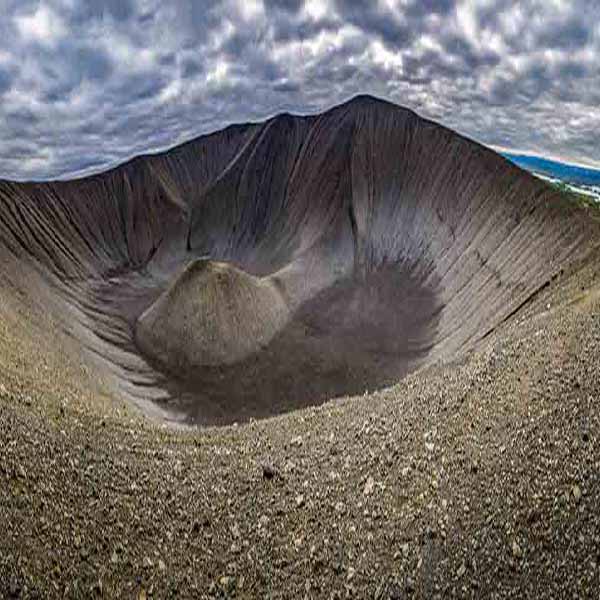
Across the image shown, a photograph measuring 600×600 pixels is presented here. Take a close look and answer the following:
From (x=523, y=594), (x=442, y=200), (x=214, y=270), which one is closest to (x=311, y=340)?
(x=214, y=270)

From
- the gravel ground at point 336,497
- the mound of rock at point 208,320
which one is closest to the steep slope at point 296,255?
the mound of rock at point 208,320

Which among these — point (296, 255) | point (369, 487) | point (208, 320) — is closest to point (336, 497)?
point (369, 487)

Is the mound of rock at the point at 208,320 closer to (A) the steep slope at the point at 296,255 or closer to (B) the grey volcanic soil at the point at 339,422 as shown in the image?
(A) the steep slope at the point at 296,255

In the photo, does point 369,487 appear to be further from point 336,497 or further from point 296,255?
point 296,255

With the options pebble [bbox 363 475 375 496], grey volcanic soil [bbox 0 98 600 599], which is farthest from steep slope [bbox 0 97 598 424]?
pebble [bbox 363 475 375 496]

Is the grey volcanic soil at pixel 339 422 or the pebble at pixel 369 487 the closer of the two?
the grey volcanic soil at pixel 339 422

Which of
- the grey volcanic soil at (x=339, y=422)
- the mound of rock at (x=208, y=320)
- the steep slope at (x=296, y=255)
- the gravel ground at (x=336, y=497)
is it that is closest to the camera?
the gravel ground at (x=336, y=497)

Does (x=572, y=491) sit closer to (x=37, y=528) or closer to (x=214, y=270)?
(x=37, y=528)
